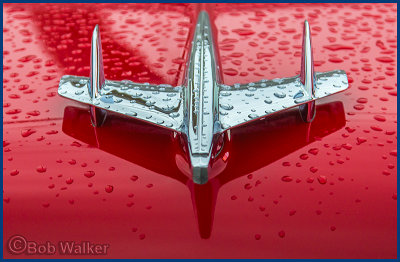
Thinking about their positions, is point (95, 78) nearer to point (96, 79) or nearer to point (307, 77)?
point (96, 79)

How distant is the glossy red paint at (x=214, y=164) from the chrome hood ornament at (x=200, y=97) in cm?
7

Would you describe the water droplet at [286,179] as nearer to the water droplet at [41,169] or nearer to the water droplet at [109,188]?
the water droplet at [109,188]

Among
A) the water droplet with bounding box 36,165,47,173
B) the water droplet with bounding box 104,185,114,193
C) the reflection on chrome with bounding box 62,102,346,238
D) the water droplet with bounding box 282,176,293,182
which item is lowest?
the water droplet with bounding box 282,176,293,182

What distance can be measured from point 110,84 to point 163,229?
543 mm

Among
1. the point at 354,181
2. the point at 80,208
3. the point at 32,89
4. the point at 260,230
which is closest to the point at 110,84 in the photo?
the point at 32,89

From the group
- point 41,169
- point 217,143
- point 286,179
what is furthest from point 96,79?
point 286,179

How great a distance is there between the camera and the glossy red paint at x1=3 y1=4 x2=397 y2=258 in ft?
3.91

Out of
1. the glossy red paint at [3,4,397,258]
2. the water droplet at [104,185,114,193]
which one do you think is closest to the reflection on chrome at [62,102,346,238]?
the glossy red paint at [3,4,397,258]

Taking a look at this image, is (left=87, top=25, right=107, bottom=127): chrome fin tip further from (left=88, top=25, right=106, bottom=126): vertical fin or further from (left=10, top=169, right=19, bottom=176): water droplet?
(left=10, top=169, right=19, bottom=176): water droplet

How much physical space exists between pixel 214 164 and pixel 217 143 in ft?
0.19

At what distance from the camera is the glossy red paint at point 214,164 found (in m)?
1.19

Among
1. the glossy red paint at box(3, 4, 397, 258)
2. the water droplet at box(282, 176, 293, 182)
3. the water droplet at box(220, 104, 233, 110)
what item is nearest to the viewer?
the glossy red paint at box(3, 4, 397, 258)

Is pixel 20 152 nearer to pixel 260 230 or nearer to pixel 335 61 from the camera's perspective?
pixel 260 230

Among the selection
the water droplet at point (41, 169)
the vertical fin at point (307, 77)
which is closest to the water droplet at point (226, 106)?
Result: the vertical fin at point (307, 77)
